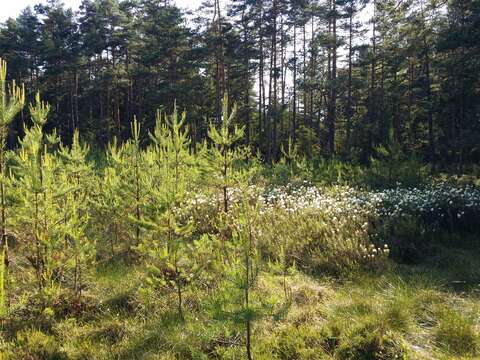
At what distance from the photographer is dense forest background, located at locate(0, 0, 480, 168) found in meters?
19.3

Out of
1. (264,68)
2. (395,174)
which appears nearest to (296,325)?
(395,174)

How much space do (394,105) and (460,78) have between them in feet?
25.5

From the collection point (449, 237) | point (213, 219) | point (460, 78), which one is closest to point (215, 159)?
point (213, 219)

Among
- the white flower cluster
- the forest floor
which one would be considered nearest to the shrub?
the forest floor

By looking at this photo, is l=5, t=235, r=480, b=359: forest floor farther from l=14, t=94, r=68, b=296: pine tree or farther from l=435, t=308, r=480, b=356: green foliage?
l=14, t=94, r=68, b=296: pine tree

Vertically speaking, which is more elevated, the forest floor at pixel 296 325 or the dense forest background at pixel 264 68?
the dense forest background at pixel 264 68

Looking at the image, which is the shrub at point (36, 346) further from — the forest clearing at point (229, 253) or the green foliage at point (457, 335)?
the green foliage at point (457, 335)

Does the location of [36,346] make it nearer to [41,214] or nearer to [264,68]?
[41,214]

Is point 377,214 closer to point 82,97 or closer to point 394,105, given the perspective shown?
point 394,105

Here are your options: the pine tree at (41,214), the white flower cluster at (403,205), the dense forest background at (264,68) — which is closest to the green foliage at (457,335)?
the white flower cluster at (403,205)

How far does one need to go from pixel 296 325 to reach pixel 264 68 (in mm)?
25129

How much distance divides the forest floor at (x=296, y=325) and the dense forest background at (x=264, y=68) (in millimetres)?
13102

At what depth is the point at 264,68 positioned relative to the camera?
27.3 m

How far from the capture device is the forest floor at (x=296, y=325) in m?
3.91
